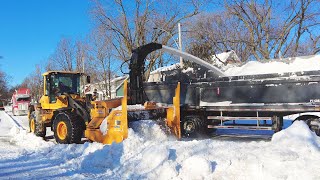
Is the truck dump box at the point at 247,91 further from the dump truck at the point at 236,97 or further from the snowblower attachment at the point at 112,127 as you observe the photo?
the snowblower attachment at the point at 112,127

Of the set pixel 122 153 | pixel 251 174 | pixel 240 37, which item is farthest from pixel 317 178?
pixel 240 37

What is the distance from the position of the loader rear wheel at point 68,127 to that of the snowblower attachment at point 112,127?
0.86 m

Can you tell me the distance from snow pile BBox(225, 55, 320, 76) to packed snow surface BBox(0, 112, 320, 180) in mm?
3429

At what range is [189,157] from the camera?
6520 millimetres

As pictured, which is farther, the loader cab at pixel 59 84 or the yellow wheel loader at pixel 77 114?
the loader cab at pixel 59 84

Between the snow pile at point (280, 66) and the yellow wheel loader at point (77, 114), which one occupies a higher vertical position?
the snow pile at point (280, 66)

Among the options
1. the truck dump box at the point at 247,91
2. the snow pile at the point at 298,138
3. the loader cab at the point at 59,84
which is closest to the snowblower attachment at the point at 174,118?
the truck dump box at the point at 247,91

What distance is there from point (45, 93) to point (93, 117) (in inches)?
136

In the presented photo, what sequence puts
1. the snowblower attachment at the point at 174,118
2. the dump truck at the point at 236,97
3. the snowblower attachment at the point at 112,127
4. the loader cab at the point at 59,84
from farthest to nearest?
the loader cab at the point at 59,84 → the snowblower attachment at the point at 174,118 → the dump truck at the point at 236,97 → the snowblower attachment at the point at 112,127

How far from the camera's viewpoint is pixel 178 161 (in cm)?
655

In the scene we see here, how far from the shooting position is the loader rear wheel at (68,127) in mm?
10648

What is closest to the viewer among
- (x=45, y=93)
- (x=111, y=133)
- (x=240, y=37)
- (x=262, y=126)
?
(x=111, y=133)

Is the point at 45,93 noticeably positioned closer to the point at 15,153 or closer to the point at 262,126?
the point at 15,153

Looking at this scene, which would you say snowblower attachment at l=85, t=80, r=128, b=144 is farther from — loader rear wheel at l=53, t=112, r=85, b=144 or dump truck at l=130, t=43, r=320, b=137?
dump truck at l=130, t=43, r=320, b=137
